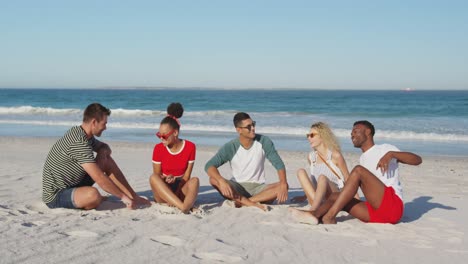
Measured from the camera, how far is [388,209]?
17.4 feet

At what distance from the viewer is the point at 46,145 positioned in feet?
46.0

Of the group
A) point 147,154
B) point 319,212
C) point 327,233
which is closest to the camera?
point 327,233

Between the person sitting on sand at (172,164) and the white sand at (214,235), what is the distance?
0.23m

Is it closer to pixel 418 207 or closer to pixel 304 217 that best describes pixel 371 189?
pixel 304 217

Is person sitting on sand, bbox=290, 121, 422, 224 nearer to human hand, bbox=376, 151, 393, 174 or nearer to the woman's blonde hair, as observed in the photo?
human hand, bbox=376, 151, 393, 174

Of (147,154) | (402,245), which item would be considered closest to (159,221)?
(402,245)

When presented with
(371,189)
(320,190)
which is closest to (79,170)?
(320,190)

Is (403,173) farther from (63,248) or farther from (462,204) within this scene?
(63,248)

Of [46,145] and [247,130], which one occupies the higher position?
[247,130]

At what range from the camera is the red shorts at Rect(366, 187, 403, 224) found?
17.3 feet

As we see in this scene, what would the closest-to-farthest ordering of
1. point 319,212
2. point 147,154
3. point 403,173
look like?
1. point 319,212
2. point 403,173
3. point 147,154

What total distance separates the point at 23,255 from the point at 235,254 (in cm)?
172

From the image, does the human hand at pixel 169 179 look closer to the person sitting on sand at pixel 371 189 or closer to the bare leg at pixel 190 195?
the bare leg at pixel 190 195

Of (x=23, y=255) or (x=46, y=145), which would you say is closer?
(x=23, y=255)
